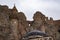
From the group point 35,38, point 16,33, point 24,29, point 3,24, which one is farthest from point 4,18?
point 35,38

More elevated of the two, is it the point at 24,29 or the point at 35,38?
the point at 35,38

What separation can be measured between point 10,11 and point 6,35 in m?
7.24

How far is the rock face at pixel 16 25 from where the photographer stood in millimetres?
31281

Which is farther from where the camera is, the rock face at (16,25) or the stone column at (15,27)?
the stone column at (15,27)

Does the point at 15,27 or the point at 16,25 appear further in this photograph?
the point at 16,25

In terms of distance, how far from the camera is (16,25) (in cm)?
3553

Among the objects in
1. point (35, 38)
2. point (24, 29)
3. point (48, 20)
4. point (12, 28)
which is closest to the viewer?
point (35, 38)

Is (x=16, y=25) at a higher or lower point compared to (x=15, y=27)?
higher

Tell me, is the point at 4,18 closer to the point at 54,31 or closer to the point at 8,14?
the point at 8,14

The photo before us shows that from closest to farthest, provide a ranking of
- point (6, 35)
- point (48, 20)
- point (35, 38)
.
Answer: point (35, 38), point (6, 35), point (48, 20)

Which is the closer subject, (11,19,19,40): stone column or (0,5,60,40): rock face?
(0,5,60,40): rock face

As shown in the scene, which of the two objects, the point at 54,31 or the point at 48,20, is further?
the point at 48,20

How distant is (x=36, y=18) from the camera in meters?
37.3

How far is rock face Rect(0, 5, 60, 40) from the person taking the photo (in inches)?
1232
